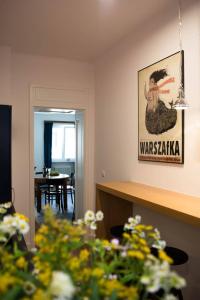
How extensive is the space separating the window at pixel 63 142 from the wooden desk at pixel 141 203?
5777 millimetres

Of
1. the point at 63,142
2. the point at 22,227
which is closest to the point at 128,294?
the point at 22,227

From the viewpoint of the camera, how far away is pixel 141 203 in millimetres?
2211

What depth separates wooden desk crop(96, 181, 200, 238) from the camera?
180 centimetres

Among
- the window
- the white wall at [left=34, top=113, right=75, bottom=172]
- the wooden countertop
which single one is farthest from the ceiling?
the window

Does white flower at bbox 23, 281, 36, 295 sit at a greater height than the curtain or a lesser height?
lesser

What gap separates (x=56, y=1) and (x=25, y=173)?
2279 mm

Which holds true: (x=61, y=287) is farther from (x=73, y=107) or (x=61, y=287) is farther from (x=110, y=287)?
(x=73, y=107)

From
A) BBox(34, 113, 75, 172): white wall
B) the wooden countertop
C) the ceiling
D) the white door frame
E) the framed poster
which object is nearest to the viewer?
the wooden countertop

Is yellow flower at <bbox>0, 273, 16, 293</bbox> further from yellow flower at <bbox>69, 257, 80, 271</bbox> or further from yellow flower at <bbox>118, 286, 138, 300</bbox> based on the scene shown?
yellow flower at <bbox>118, 286, 138, 300</bbox>

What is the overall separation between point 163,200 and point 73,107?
246 cm

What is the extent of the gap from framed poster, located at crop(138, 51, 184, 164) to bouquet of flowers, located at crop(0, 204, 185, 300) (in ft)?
5.66

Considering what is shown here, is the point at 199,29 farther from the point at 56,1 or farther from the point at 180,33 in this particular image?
the point at 56,1

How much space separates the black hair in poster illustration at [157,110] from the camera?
8.21 feet

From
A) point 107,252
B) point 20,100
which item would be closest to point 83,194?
point 20,100
